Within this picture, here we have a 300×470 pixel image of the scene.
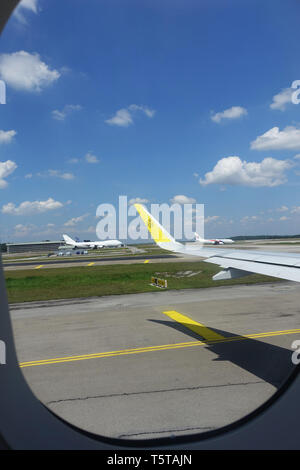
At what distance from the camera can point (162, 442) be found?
2.32 m

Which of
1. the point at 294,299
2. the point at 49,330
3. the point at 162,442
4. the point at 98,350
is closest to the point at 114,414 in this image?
the point at 162,442

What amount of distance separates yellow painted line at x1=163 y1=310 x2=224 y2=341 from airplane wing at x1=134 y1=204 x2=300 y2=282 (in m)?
2.11

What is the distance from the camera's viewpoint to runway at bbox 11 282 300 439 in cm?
448

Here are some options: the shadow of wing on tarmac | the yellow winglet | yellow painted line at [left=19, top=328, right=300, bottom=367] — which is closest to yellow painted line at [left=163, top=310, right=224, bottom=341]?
the shadow of wing on tarmac

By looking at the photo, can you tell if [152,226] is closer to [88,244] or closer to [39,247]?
[88,244]

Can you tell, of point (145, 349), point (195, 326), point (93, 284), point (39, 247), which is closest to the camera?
point (145, 349)

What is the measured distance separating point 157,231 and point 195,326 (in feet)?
11.5

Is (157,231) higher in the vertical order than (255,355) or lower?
higher

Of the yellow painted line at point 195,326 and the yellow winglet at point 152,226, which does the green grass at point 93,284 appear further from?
the yellow winglet at point 152,226

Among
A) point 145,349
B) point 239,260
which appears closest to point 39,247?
point 145,349

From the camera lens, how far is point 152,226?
26.0ft

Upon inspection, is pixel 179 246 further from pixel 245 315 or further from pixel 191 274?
pixel 191 274
